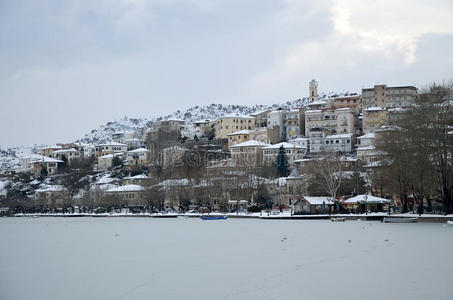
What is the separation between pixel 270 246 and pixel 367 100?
86.7m

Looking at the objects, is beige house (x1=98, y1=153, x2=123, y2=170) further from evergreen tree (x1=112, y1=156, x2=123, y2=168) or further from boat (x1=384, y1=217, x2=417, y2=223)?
boat (x1=384, y1=217, x2=417, y2=223)

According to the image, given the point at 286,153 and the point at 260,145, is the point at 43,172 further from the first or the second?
the point at 286,153

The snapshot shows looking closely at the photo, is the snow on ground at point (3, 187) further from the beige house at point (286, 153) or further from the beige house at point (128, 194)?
the beige house at point (286, 153)

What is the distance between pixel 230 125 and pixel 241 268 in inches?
3927

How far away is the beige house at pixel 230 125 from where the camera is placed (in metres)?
119

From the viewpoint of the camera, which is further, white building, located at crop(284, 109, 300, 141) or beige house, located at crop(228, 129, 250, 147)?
white building, located at crop(284, 109, 300, 141)

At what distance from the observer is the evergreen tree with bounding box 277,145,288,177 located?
81.6m

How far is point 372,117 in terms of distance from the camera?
98.8 m

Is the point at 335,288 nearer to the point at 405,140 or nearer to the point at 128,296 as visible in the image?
the point at 128,296

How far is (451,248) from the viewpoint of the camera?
2303cm

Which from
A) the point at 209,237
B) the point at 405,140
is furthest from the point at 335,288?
the point at 405,140

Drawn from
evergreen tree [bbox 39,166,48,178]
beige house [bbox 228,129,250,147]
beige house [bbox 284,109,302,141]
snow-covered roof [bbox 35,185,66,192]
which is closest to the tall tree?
beige house [bbox 228,129,250,147]

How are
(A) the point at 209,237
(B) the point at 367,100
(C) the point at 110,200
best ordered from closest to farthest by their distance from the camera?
(A) the point at 209,237 < (C) the point at 110,200 < (B) the point at 367,100

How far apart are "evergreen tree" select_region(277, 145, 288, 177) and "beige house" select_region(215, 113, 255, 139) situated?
32.2 metres
